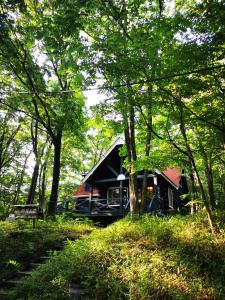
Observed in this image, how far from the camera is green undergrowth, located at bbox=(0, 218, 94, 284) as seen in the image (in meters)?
6.90

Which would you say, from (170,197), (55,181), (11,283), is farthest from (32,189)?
(11,283)

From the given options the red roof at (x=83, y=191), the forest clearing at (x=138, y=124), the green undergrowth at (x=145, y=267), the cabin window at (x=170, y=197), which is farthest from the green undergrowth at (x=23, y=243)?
the red roof at (x=83, y=191)

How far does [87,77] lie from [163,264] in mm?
5217

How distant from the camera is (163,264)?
5.54 metres

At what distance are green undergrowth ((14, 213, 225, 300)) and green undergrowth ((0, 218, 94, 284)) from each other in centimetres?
106

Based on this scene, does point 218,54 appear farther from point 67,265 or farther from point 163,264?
point 67,265

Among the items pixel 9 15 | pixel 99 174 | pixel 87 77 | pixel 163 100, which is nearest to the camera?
pixel 163 100

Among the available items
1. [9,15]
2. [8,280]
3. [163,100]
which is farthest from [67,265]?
[9,15]

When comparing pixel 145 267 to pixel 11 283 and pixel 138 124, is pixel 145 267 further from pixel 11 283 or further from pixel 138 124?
pixel 138 124

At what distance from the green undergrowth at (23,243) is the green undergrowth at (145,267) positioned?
3.49 ft

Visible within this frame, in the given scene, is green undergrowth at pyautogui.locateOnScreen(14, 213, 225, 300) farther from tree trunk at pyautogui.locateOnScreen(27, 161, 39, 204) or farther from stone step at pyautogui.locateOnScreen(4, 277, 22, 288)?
tree trunk at pyautogui.locateOnScreen(27, 161, 39, 204)

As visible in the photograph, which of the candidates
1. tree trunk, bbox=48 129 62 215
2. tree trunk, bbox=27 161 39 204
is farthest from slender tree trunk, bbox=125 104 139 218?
tree trunk, bbox=27 161 39 204

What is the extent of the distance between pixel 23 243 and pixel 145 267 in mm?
4520

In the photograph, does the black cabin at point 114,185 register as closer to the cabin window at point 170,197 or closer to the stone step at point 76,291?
the cabin window at point 170,197
